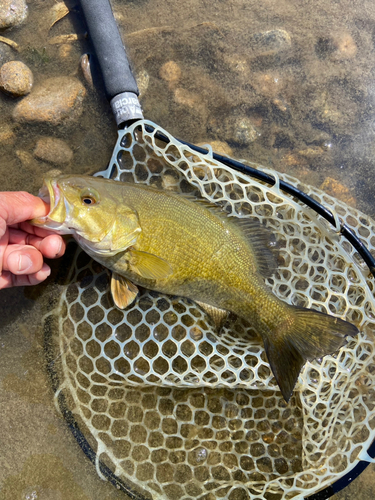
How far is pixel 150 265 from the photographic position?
324 centimetres

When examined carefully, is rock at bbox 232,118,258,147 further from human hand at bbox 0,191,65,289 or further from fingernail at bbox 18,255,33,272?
fingernail at bbox 18,255,33,272

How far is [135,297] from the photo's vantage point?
374 cm

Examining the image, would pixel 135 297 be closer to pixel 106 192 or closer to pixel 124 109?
pixel 106 192

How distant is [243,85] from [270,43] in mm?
660

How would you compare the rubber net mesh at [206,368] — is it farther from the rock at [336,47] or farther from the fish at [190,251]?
the rock at [336,47]

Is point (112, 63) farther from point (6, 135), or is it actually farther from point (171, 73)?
point (6, 135)

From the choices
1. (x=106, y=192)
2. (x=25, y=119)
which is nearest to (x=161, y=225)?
(x=106, y=192)

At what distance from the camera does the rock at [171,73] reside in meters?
4.52

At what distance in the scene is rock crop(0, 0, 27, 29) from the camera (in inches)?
168

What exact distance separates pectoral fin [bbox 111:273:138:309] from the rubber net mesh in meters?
0.24

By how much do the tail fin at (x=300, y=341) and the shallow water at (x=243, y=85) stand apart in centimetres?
206

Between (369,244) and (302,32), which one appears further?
(302,32)

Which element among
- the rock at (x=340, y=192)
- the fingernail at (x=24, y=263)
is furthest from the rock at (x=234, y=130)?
the fingernail at (x=24, y=263)

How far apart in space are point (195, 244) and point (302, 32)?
11.2ft
